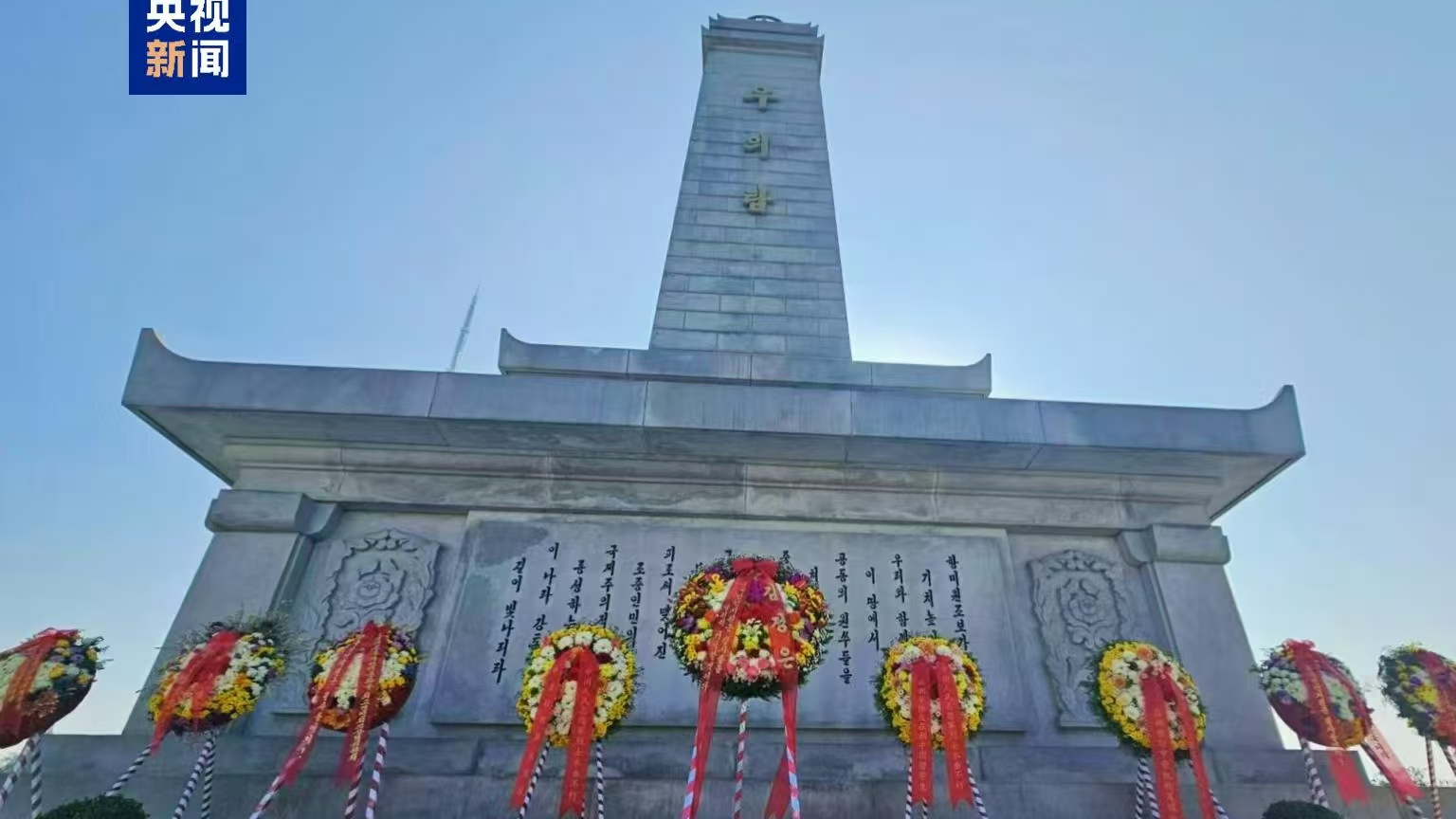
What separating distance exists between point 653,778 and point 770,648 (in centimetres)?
140

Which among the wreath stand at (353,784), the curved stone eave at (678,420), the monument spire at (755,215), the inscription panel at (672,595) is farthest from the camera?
the monument spire at (755,215)

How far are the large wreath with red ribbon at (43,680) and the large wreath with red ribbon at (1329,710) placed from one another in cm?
690

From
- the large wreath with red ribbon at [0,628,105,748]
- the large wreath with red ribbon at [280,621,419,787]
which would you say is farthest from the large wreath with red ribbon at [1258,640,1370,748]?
the large wreath with red ribbon at [0,628,105,748]

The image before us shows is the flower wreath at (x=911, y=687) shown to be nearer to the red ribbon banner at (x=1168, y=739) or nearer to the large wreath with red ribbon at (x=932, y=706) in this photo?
the large wreath with red ribbon at (x=932, y=706)

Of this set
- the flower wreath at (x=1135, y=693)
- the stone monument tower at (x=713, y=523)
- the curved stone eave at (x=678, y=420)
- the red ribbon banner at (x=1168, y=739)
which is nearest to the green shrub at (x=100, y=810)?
the stone monument tower at (x=713, y=523)

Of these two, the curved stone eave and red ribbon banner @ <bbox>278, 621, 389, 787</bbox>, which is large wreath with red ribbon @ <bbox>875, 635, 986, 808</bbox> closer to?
the curved stone eave

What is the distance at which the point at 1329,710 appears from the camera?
4375 millimetres

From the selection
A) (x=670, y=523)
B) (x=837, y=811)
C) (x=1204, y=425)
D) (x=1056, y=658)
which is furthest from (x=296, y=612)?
(x=1204, y=425)

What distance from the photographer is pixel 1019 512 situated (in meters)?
6.32

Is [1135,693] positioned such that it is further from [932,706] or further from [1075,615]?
[1075,615]

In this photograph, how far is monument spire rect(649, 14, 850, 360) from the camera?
28.2 feet

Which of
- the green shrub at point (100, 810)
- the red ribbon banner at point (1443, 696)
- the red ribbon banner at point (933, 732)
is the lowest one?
the green shrub at point (100, 810)

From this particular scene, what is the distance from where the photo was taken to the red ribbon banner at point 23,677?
3893 mm

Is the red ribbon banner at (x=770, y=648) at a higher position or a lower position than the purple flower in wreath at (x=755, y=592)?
lower
